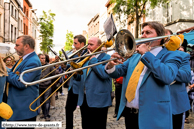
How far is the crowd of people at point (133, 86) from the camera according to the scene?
7.15 ft

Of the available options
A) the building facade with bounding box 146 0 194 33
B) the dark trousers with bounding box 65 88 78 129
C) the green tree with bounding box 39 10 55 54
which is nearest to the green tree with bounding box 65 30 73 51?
the green tree with bounding box 39 10 55 54

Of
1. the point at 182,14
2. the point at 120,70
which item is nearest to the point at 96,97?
the point at 120,70

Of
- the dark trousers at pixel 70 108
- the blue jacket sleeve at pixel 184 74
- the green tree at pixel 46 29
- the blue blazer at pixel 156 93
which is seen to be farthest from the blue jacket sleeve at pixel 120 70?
the green tree at pixel 46 29

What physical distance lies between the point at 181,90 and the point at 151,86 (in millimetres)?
1212

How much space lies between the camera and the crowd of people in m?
2.18

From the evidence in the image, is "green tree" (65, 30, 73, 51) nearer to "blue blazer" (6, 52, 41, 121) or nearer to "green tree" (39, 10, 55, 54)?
"green tree" (39, 10, 55, 54)

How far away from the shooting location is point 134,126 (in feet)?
8.52

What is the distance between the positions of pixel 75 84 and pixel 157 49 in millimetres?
2285

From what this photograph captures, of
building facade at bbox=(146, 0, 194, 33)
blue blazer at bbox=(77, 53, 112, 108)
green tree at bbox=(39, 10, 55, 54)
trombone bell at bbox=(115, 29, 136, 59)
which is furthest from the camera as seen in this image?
green tree at bbox=(39, 10, 55, 54)

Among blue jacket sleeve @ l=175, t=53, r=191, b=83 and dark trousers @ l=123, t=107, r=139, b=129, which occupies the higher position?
blue jacket sleeve @ l=175, t=53, r=191, b=83

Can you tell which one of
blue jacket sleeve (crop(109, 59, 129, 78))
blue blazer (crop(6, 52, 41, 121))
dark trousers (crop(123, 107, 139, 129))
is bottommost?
dark trousers (crop(123, 107, 139, 129))

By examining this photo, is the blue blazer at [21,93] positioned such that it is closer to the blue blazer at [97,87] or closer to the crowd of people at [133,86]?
the crowd of people at [133,86]

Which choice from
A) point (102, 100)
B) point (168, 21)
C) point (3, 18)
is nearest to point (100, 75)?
point (102, 100)

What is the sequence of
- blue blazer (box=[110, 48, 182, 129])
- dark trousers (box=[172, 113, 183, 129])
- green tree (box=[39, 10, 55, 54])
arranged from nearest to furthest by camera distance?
blue blazer (box=[110, 48, 182, 129]) < dark trousers (box=[172, 113, 183, 129]) < green tree (box=[39, 10, 55, 54])
